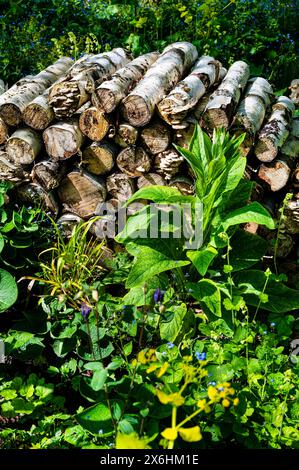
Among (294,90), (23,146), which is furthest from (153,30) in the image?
(23,146)

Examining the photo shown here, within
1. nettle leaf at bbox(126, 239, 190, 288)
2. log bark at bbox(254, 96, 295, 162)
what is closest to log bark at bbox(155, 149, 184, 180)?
log bark at bbox(254, 96, 295, 162)

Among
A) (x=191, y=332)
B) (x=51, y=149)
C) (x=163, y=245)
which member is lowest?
(x=191, y=332)

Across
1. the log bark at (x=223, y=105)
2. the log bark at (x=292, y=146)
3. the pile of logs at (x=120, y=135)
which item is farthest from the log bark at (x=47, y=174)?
the log bark at (x=292, y=146)

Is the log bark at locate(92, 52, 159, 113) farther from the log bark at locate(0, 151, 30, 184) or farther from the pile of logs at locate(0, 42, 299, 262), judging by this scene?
the log bark at locate(0, 151, 30, 184)

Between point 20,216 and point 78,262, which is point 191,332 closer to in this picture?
point 78,262

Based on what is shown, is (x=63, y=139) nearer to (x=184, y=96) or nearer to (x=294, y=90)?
(x=184, y=96)

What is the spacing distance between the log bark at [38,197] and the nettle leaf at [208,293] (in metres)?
1.05

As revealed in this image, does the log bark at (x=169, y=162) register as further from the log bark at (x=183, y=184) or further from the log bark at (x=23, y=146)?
the log bark at (x=23, y=146)

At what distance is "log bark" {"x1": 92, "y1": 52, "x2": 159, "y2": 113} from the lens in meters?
3.17

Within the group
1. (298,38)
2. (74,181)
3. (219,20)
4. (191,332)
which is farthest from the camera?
(298,38)

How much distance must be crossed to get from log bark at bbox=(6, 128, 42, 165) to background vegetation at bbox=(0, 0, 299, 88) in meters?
1.46

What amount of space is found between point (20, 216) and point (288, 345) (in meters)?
1.59

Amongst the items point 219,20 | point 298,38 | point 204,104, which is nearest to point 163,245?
point 204,104

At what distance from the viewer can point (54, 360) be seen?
2.97m
